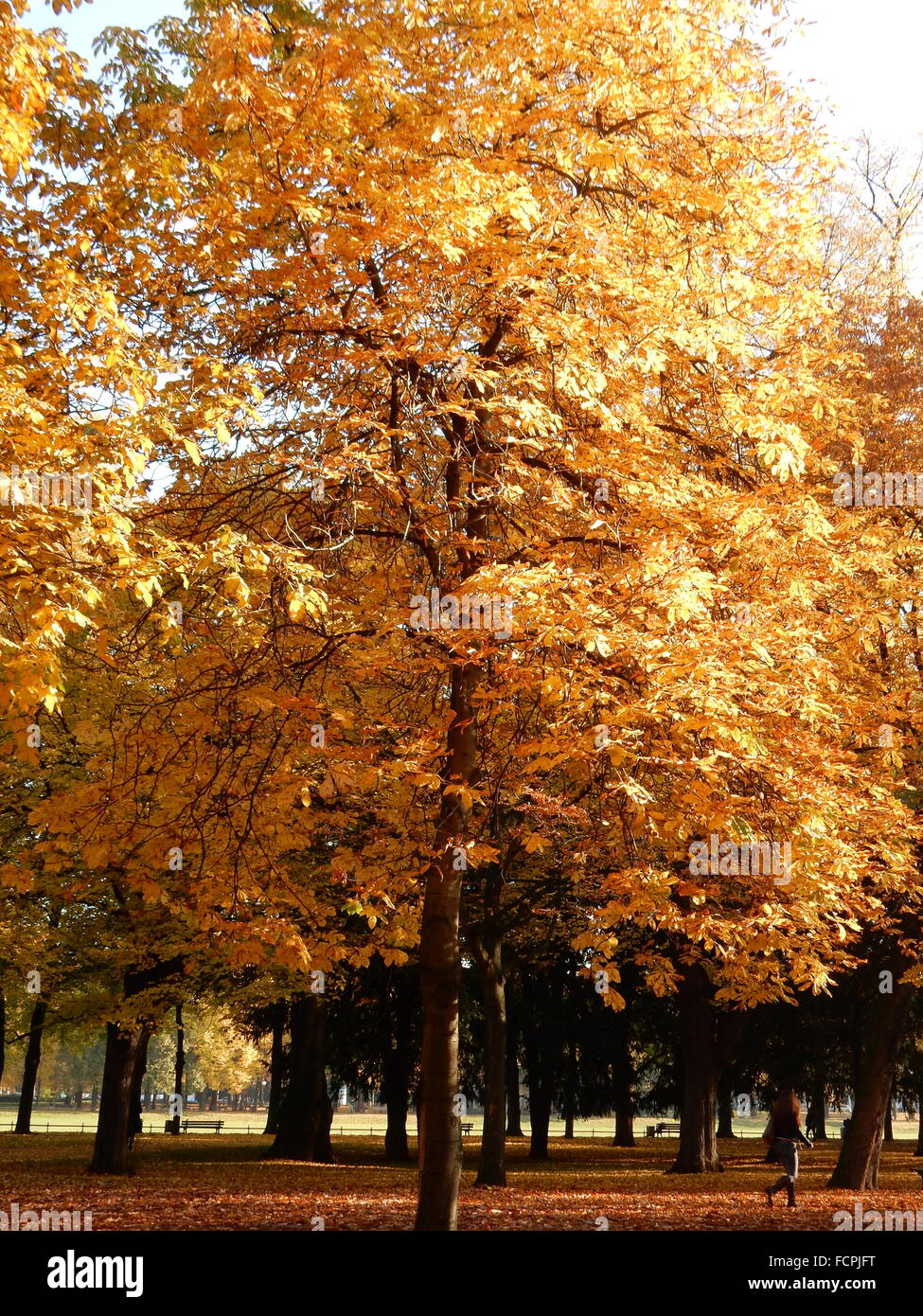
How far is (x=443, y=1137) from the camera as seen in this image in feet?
30.7

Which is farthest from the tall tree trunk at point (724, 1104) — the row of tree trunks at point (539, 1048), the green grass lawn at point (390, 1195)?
the green grass lawn at point (390, 1195)

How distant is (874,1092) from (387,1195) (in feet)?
25.4

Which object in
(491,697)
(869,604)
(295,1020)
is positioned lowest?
(295,1020)

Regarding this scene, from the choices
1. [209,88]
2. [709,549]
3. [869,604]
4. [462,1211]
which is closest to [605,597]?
[709,549]

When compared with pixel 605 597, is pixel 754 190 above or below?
above

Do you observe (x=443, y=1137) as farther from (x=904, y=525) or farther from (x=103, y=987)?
(x=103, y=987)

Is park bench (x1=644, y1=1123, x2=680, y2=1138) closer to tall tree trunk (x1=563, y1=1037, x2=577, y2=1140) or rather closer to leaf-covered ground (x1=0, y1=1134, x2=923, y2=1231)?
tall tree trunk (x1=563, y1=1037, x2=577, y2=1140)

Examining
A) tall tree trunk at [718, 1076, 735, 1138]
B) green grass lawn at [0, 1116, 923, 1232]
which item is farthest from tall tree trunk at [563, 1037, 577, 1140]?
tall tree trunk at [718, 1076, 735, 1138]

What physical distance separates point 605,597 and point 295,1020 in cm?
2102

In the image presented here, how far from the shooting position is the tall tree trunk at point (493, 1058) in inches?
752

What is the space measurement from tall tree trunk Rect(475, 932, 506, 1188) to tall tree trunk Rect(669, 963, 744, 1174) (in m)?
5.46

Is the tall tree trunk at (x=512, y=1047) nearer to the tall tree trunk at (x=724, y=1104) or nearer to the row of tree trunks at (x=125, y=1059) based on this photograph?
the tall tree trunk at (x=724, y=1104)

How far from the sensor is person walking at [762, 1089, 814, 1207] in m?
13.8
